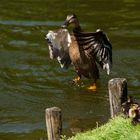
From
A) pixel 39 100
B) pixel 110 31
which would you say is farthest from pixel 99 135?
pixel 110 31

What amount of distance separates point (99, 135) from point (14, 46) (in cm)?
663

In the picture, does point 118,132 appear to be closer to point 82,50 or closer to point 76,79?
point 82,50

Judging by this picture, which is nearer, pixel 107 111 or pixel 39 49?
pixel 107 111

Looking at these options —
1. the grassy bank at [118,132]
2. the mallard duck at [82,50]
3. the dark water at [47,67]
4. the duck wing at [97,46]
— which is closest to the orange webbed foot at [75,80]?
the mallard duck at [82,50]

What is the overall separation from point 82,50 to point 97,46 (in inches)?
19.6

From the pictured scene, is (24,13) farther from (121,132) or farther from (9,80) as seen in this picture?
(121,132)

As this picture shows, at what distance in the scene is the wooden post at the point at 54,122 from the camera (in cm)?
857

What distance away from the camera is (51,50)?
12.9 metres

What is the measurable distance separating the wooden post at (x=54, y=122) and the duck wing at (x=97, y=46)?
3.44 m

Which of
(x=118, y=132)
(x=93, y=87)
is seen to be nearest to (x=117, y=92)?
(x=118, y=132)

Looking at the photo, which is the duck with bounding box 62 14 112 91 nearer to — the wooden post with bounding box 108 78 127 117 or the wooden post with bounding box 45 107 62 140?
the wooden post with bounding box 108 78 127 117

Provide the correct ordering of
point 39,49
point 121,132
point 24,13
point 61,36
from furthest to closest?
1. point 24,13
2. point 39,49
3. point 61,36
4. point 121,132

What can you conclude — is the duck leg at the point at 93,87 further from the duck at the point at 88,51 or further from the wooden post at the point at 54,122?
the wooden post at the point at 54,122

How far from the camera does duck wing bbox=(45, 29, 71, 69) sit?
12.7 m
